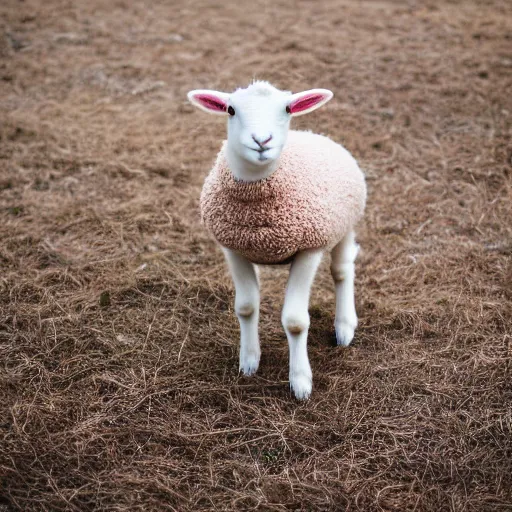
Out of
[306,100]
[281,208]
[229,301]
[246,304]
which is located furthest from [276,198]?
[229,301]

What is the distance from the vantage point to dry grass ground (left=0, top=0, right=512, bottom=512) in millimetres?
2438

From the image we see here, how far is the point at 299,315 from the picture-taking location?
277cm

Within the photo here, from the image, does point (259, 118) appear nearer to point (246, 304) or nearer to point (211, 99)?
point (211, 99)

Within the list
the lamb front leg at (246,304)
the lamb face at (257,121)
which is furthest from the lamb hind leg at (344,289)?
the lamb face at (257,121)

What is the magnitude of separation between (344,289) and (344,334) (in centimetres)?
25

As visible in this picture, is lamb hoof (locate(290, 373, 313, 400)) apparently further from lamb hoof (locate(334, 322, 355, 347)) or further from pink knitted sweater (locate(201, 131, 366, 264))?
pink knitted sweater (locate(201, 131, 366, 264))

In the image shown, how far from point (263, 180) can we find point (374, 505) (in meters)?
1.42

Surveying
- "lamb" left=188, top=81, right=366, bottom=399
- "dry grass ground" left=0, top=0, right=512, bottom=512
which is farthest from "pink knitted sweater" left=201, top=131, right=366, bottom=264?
"dry grass ground" left=0, top=0, right=512, bottom=512

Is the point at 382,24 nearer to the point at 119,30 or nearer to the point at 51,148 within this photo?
the point at 119,30

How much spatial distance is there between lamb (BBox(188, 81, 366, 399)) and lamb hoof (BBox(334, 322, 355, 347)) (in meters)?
0.35

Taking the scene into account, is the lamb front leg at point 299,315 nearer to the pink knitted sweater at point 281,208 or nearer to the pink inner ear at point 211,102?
the pink knitted sweater at point 281,208

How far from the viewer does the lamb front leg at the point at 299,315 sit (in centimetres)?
274

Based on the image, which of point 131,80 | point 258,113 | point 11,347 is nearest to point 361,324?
point 258,113

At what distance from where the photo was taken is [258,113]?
2338 mm
